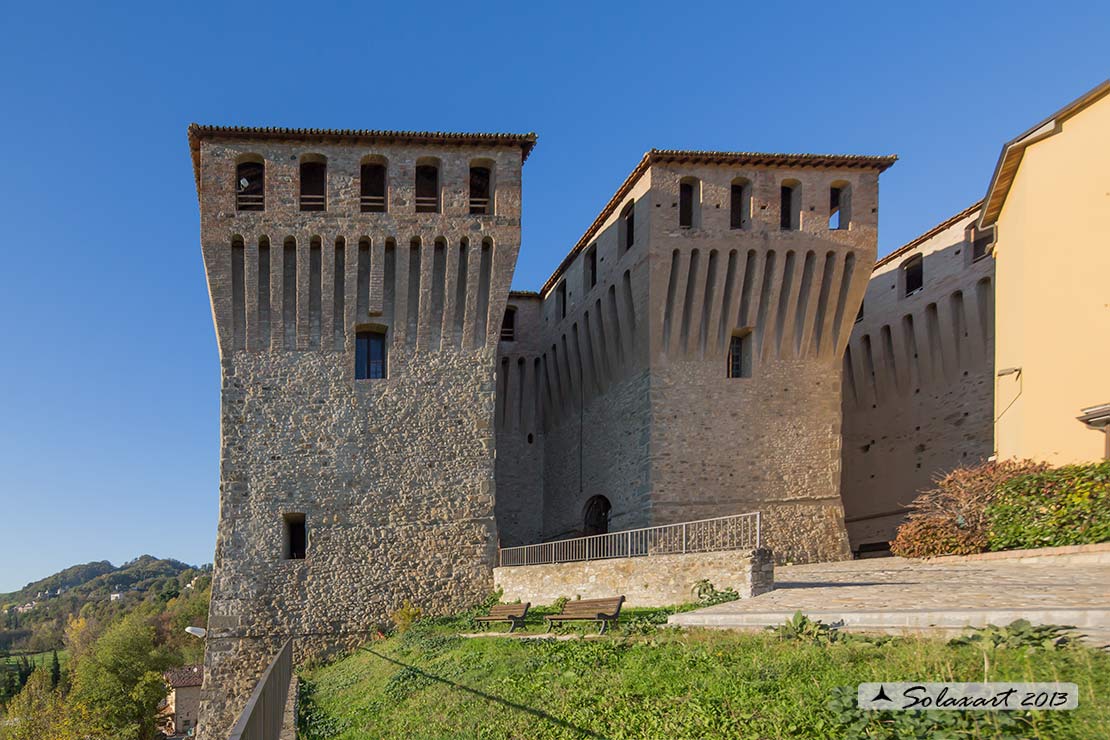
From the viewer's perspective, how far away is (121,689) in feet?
111

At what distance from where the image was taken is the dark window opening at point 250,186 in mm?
18125

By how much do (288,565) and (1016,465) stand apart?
50.0 ft

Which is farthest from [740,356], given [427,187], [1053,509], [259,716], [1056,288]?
[259,716]

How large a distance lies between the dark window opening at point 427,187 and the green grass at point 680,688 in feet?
35.7

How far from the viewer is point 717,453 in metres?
19.2

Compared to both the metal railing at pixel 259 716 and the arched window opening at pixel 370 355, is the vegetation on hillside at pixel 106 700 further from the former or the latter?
the metal railing at pixel 259 716

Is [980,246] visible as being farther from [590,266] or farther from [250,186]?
[250,186]

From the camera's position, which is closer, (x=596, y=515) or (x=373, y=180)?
(x=373, y=180)

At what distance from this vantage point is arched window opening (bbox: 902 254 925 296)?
2486cm

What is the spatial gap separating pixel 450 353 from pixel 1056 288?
12.8 meters

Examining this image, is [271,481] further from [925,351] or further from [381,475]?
[925,351]

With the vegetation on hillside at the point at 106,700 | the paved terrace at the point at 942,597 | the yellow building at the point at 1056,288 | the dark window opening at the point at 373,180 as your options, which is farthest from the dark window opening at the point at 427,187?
the vegetation on hillside at the point at 106,700

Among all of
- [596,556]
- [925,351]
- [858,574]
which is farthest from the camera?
[925,351]

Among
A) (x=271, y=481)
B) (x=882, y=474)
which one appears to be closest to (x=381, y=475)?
(x=271, y=481)
